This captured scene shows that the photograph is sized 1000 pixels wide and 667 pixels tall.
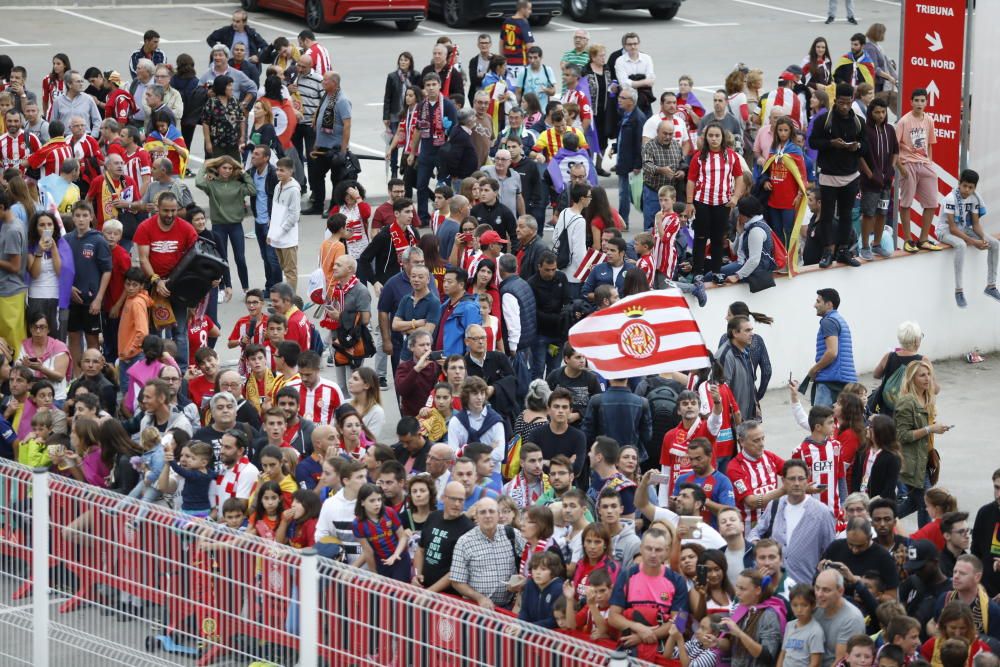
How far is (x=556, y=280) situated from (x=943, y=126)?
21.6ft

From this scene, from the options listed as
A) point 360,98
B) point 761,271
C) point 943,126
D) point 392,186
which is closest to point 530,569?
point 392,186

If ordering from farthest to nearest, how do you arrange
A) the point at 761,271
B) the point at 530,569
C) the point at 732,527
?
the point at 761,271
the point at 732,527
the point at 530,569

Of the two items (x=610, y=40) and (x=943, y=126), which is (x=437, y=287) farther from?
(x=610, y=40)

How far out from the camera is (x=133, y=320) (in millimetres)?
15453

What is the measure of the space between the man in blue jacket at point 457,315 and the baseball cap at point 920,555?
4.64m

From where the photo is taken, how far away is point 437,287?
16.4 m

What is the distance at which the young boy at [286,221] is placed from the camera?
17.7 metres

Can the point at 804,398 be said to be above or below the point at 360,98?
below

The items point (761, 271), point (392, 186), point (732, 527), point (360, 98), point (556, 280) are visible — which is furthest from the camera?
point (360, 98)

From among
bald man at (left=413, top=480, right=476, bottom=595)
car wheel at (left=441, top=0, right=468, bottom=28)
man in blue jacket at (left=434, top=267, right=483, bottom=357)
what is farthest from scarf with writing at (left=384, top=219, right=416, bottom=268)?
car wheel at (left=441, top=0, right=468, bottom=28)

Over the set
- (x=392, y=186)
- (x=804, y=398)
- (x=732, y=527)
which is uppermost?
(x=392, y=186)

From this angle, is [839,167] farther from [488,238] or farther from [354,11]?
[354,11]

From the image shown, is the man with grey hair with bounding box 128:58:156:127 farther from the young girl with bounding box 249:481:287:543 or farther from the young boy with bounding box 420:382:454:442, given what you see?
the young girl with bounding box 249:481:287:543

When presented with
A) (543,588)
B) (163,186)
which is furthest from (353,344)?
(543,588)
